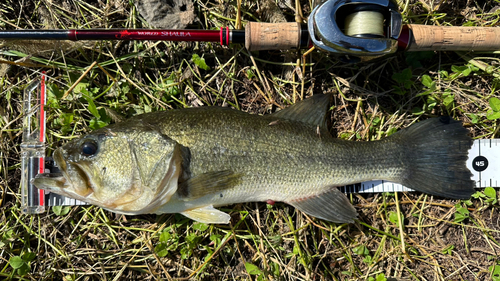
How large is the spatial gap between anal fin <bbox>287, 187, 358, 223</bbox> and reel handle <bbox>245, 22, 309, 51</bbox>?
50.8 inches

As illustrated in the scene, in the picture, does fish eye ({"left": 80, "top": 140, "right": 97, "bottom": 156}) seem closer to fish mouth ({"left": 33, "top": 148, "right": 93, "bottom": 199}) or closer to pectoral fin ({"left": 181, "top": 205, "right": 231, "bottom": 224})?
fish mouth ({"left": 33, "top": 148, "right": 93, "bottom": 199})

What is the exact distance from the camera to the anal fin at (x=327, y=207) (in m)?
2.69

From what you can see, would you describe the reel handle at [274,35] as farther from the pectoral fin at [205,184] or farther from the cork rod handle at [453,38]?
the pectoral fin at [205,184]

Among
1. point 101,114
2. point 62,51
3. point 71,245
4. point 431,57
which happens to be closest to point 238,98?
point 101,114

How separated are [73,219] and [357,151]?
2635 mm

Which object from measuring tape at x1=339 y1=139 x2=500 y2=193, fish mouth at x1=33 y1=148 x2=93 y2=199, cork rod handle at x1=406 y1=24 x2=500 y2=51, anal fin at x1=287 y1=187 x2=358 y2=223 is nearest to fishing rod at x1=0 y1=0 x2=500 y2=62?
cork rod handle at x1=406 y1=24 x2=500 y2=51

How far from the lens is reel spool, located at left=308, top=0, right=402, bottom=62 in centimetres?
229

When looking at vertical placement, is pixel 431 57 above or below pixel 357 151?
above

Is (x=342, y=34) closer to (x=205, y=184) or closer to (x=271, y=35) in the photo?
(x=271, y=35)

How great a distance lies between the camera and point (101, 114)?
2.87 m

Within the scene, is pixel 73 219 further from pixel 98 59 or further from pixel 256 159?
pixel 256 159

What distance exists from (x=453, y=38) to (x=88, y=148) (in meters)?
3.05

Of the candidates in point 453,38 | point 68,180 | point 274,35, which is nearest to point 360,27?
point 274,35

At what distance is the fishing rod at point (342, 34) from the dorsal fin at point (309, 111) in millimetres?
455
